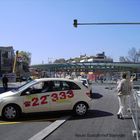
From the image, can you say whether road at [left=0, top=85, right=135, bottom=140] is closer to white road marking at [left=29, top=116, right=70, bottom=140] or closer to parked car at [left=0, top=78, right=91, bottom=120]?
white road marking at [left=29, top=116, right=70, bottom=140]

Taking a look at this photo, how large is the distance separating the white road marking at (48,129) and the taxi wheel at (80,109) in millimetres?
952

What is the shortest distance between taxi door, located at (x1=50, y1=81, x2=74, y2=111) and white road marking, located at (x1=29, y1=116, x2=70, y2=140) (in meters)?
0.70

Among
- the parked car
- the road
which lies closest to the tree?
the parked car

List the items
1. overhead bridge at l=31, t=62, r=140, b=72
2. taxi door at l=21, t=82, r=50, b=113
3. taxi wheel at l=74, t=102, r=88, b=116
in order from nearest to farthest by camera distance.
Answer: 1. taxi door at l=21, t=82, r=50, b=113
2. taxi wheel at l=74, t=102, r=88, b=116
3. overhead bridge at l=31, t=62, r=140, b=72

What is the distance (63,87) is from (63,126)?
2926 millimetres

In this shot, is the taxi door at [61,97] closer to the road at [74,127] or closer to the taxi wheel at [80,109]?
the taxi wheel at [80,109]

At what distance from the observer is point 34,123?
46.1 ft

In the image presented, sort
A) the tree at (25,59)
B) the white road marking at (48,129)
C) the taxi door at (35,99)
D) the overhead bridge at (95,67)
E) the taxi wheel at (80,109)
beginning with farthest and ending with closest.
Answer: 1. the tree at (25,59)
2. the overhead bridge at (95,67)
3. the taxi wheel at (80,109)
4. the taxi door at (35,99)
5. the white road marking at (48,129)

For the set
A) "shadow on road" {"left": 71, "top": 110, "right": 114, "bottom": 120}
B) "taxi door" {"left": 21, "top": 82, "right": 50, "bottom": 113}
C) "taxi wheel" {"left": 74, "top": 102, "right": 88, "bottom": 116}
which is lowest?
"shadow on road" {"left": 71, "top": 110, "right": 114, "bottom": 120}

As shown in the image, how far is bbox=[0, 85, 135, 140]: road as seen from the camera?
11.1 m

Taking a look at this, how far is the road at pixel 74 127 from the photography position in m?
11.1

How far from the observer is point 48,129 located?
40.3 ft

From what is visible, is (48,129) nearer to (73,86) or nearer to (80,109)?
(80,109)

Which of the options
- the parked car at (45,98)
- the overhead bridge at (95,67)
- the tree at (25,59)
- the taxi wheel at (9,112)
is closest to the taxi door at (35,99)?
the parked car at (45,98)
